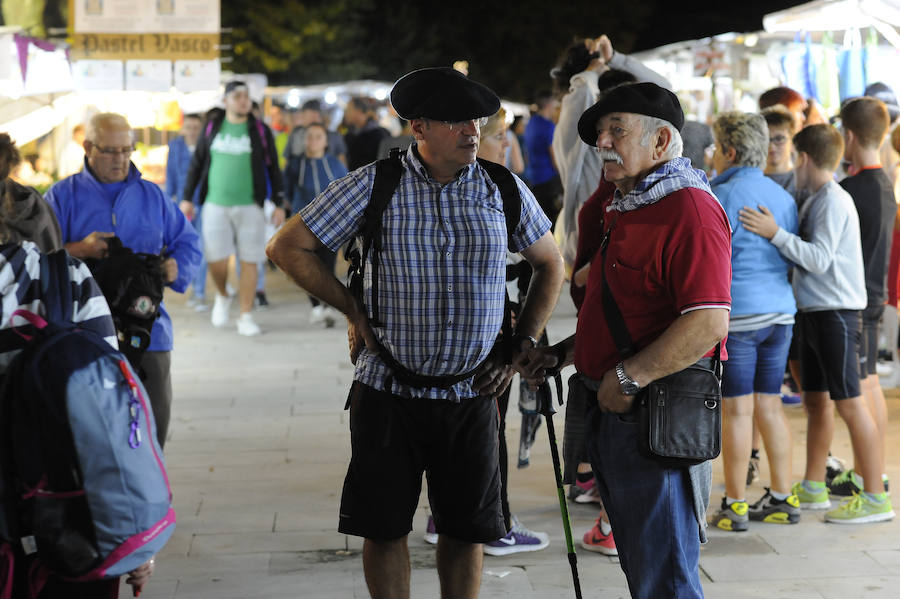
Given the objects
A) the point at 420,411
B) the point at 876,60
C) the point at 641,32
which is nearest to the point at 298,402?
the point at 420,411

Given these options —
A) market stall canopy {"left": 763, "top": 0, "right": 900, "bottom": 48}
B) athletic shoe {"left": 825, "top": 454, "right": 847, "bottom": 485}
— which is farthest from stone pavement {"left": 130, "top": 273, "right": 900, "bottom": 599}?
market stall canopy {"left": 763, "top": 0, "right": 900, "bottom": 48}

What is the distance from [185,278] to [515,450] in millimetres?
2516

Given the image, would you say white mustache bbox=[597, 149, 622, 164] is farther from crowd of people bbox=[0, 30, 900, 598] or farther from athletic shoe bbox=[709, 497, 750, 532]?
athletic shoe bbox=[709, 497, 750, 532]

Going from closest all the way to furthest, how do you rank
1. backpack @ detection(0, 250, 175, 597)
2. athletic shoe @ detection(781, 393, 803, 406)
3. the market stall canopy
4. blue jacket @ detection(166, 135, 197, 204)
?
backpack @ detection(0, 250, 175, 597), athletic shoe @ detection(781, 393, 803, 406), the market stall canopy, blue jacket @ detection(166, 135, 197, 204)

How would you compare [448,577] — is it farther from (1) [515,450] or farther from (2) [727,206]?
(1) [515,450]

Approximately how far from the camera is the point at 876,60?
980cm

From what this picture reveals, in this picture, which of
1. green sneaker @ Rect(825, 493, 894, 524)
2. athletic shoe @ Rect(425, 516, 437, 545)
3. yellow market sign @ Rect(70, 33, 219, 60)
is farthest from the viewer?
yellow market sign @ Rect(70, 33, 219, 60)

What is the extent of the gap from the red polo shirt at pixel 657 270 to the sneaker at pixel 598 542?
73.1 inches

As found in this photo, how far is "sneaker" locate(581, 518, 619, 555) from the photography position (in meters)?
5.05

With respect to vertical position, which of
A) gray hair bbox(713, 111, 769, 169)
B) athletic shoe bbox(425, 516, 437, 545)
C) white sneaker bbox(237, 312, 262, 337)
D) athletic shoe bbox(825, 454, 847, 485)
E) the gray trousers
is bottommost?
white sneaker bbox(237, 312, 262, 337)

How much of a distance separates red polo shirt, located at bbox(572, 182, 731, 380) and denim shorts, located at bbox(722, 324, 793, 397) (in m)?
1.76

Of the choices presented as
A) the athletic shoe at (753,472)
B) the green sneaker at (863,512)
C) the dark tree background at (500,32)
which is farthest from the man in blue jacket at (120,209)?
the dark tree background at (500,32)

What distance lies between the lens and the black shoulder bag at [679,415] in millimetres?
3184

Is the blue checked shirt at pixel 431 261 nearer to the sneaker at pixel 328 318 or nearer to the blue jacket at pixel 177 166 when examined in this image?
the sneaker at pixel 328 318
